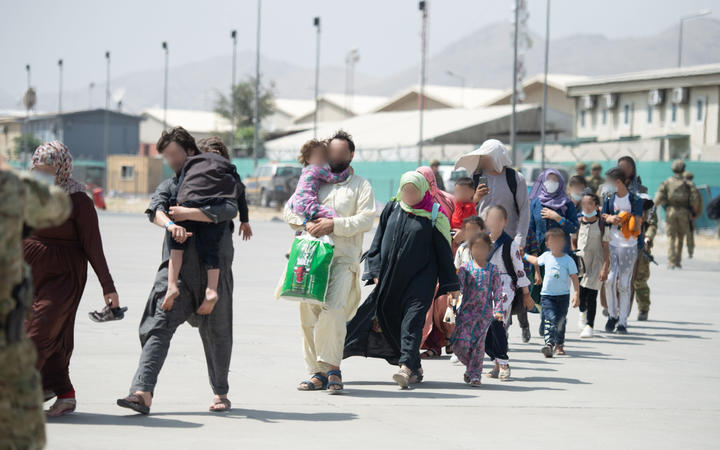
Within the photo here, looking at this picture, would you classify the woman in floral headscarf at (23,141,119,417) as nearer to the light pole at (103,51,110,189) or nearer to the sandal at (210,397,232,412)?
the sandal at (210,397,232,412)

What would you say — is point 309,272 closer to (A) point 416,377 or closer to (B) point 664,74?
(A) point 416,377

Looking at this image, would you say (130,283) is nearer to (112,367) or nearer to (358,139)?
(112,367)

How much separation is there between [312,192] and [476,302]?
166 cm

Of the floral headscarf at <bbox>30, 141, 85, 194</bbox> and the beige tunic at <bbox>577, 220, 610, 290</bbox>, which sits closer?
the floral headscarf at <bbox>30, 141, 85, 194</bbox>

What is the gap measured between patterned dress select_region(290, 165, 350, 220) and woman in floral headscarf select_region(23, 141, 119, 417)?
1.69 m

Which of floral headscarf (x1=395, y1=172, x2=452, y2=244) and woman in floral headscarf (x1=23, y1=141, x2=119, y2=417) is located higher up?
floral headscarf (x1=395, y1=172, x2=452, y2=244)

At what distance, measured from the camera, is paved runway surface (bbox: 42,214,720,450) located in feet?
21.5

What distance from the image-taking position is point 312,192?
823 centimetres

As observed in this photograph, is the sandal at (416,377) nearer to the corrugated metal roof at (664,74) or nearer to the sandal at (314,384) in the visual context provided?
the sandal at (314,384)

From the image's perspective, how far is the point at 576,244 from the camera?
12.5 metres

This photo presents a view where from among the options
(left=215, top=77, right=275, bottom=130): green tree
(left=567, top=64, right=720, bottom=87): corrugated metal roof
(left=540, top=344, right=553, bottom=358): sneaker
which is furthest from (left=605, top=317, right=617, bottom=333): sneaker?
(left=215, top=77, right=275, bottom=130): green tree

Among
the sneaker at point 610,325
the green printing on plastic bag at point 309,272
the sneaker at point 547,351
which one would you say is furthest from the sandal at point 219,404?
the sneaker at point 610,325

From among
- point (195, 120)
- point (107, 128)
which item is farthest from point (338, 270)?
point (195, 120)

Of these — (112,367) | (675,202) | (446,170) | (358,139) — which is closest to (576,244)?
(112,367)
